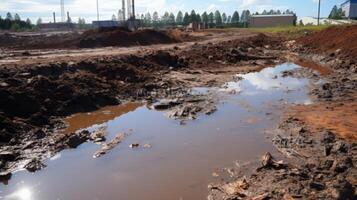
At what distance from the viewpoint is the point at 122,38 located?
3397 cm

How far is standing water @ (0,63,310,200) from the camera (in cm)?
725

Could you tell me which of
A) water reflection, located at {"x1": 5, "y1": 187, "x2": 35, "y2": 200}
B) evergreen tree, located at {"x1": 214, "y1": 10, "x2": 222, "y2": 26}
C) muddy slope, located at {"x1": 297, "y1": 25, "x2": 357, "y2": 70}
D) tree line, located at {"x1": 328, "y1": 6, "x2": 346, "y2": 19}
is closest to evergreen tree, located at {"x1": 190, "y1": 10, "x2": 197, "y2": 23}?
evergreen tree, located at {"x1": 214, "y1": 10, "x2": 222, "y2": 26}

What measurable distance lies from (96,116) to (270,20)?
82.4m

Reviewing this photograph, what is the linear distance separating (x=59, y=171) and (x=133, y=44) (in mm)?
26197

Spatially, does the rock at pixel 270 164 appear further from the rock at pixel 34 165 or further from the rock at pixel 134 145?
the rock at pixel 34 165

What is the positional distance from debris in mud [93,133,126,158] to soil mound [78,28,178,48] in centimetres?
2121

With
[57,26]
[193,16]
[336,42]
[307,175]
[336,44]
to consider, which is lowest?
[307,175]

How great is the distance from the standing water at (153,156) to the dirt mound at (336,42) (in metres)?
12.5

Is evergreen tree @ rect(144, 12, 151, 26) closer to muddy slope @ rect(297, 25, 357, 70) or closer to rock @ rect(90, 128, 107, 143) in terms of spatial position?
muddy slope @ rect(297, 25, 357, 70)

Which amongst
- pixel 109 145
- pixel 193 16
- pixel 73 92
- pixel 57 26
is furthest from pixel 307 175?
pixel 193 16

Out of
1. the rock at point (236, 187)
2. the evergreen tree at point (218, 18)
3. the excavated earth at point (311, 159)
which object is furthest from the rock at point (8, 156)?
the evergreen tree at point (218, 18)

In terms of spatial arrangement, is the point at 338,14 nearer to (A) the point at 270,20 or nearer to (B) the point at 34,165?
(A) the point at 270,20

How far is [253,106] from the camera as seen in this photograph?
548 inches

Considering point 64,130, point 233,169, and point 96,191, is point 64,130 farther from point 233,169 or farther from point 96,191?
point 233,169
